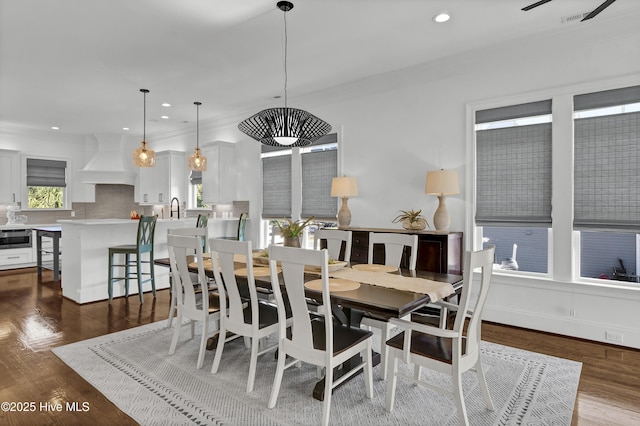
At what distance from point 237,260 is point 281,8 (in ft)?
7.28

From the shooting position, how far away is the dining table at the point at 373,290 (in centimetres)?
213

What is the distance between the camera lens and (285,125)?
3303 mm

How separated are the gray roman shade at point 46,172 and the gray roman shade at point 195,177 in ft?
10.5

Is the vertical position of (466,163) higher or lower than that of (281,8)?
lower

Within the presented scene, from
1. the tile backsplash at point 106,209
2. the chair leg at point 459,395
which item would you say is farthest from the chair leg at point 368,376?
the tile backsplash at point 106,209

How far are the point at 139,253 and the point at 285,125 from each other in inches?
114

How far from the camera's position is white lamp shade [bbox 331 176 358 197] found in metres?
4.93

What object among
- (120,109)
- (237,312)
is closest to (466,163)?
(237,312)

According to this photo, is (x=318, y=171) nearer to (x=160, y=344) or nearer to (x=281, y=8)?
(x=281, y=8)

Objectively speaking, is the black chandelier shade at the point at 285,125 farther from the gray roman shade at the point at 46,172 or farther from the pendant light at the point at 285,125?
the gray roman shade at the point at 46,172

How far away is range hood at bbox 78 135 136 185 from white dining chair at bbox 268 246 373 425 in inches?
282

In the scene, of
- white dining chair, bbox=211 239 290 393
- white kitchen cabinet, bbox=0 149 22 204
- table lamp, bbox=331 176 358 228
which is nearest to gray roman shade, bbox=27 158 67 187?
white kitchen cabinet, bbox=0 149 22 204

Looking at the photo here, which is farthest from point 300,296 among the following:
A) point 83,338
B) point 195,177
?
point 195,177

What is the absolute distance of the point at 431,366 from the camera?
2205 mm
